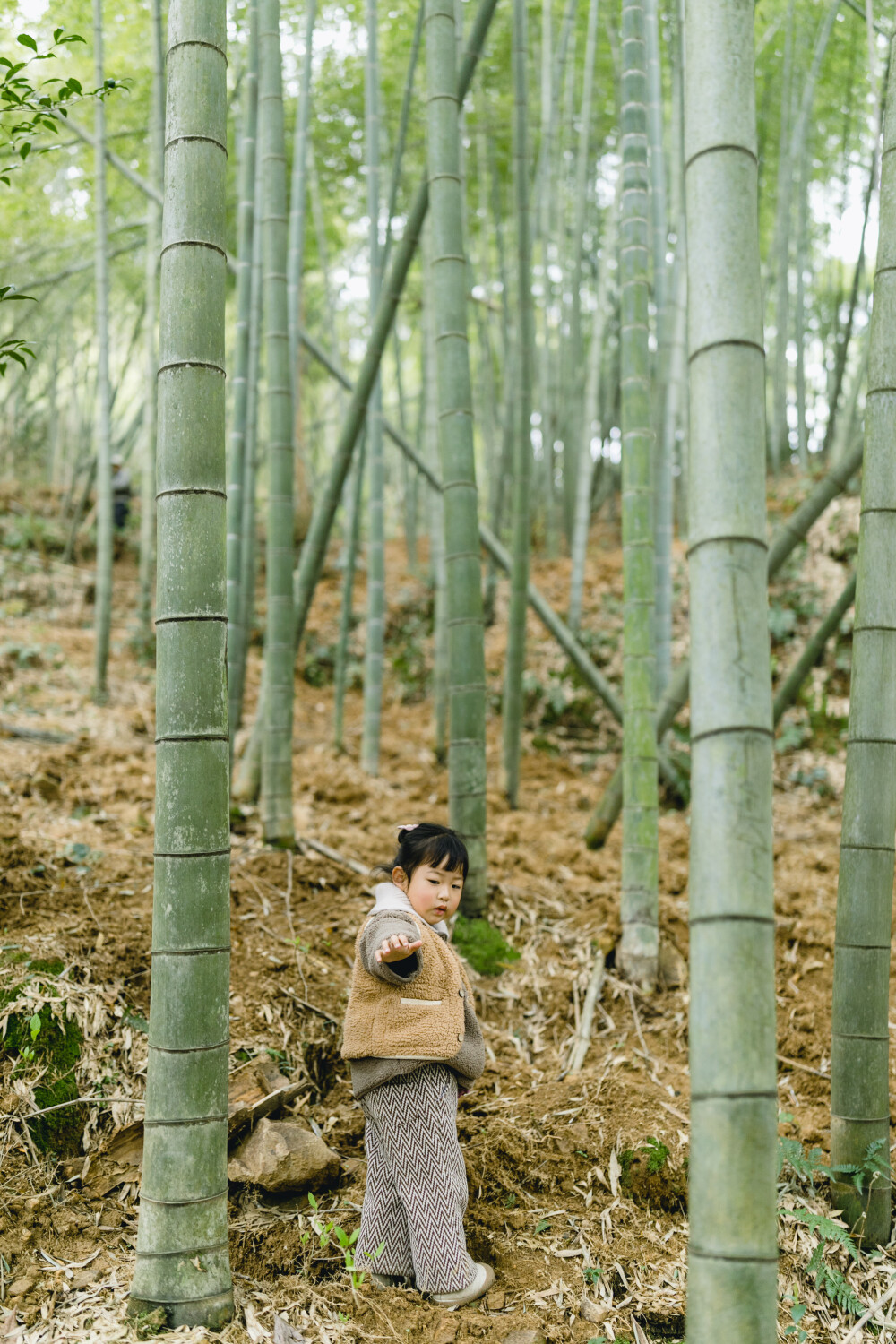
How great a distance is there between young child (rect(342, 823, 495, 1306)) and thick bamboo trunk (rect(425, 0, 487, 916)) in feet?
2.57

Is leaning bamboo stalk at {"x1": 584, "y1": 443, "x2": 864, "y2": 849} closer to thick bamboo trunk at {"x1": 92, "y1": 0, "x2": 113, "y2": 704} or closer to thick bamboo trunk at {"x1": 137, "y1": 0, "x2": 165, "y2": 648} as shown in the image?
thick bamboo trunk at {"x1": 137, "y1": 0, "x2": 165, "y2": 648}

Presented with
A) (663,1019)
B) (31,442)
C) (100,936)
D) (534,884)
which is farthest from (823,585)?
(31,442)

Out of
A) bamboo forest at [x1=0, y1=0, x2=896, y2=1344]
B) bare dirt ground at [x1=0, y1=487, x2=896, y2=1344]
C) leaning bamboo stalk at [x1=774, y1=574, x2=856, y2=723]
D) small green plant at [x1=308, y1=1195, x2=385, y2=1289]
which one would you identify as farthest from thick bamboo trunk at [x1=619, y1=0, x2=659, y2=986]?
small green plant at [x1=308, y1=1195, x2=385, y2=1289]

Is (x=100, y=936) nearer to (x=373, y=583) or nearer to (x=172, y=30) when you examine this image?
(x=172, y=30)

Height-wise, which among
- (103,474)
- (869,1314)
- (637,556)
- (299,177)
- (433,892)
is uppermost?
(299,177)

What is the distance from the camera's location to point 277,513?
9.62ft

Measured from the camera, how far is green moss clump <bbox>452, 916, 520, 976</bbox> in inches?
105

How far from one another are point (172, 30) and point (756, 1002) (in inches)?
64.2

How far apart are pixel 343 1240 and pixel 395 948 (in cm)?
51

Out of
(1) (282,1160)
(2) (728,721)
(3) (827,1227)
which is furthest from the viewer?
(1) (282,1160)

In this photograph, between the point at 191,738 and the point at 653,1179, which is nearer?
the point at 191,738

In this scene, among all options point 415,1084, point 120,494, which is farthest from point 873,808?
point 120,494

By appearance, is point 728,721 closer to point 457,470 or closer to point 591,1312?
point 591,1312

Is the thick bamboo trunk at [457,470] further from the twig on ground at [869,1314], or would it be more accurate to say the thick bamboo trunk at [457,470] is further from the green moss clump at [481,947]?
the twig on ground at [869,1314]
